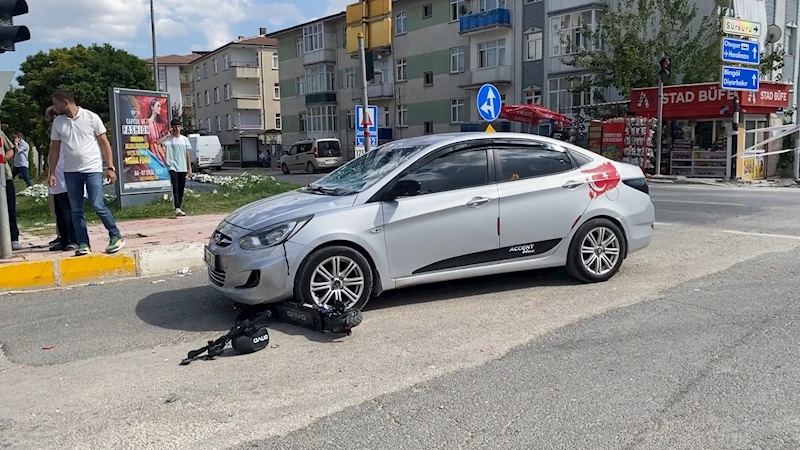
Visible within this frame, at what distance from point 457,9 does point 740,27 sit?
19.4 metres

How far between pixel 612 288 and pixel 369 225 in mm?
2620

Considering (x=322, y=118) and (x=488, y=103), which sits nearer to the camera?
(x=488, y=103)

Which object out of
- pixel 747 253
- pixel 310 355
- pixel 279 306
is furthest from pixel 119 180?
pixel 747 253

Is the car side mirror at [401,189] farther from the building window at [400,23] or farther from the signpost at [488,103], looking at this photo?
the building window at [400,23]

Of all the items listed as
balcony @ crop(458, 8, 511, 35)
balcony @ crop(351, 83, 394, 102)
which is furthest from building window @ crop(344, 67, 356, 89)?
balcony @ crop(458, 8, 511, 35)

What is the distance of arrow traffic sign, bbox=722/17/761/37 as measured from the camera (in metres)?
24.8

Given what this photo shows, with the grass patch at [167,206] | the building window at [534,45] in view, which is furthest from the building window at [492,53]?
the grass patch at [167,206]

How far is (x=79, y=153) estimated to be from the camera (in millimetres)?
7535

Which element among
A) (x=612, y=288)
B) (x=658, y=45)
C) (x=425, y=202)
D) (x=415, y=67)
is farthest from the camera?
(x=415, y=67)

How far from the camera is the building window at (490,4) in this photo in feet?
125

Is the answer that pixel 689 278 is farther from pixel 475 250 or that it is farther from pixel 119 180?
pixel 119 180

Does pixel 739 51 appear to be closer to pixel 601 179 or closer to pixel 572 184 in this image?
pixel 601 179

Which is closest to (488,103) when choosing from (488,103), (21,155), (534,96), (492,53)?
(488,103)

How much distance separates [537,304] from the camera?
6031 millimetres
